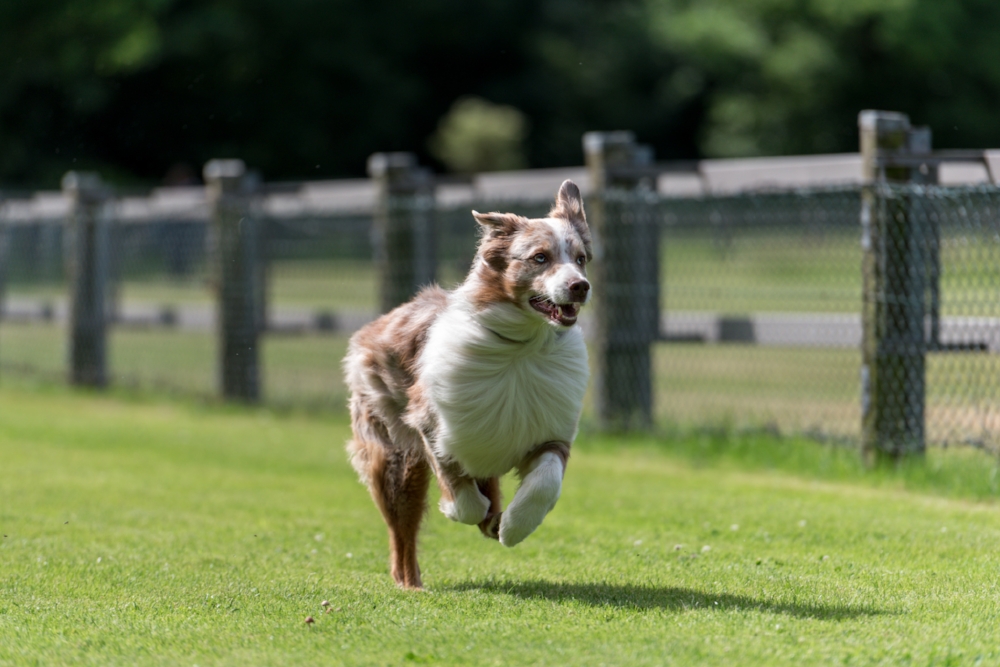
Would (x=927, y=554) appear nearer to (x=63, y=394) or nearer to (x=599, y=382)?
(x=599, y=382)

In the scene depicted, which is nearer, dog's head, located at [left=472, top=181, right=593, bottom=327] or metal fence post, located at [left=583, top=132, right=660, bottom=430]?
dog's head, located at [left=472, top=181, right=593, bottom=327]

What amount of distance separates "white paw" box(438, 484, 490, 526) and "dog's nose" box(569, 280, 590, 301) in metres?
1.05

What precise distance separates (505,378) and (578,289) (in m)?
0.56

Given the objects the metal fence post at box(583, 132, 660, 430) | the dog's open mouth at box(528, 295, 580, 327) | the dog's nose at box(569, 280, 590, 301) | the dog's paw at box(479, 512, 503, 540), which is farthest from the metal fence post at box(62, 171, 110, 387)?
the dog's nose at box(569, 280, 590, 301)

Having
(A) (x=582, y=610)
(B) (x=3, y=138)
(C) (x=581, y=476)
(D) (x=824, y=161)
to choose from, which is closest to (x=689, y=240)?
(D) (x=824, y=161)

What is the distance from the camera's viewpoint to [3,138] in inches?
1620

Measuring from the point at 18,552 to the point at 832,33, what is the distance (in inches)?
1663

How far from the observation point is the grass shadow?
516cm

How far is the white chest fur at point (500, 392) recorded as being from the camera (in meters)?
5.66

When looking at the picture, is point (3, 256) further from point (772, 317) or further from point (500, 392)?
point (500, 392)

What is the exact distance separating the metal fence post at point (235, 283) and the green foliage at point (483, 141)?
1141 inches

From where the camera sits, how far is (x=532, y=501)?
5465mm

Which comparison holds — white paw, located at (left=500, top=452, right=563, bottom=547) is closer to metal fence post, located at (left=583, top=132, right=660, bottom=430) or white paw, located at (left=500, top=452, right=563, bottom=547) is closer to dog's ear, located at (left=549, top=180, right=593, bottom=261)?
dog's ear, located at (left=549, top=180, right=593, bottom=261)

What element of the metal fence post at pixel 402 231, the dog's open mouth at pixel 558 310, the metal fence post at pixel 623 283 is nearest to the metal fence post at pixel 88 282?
the metal fence post at pixel 402 231
